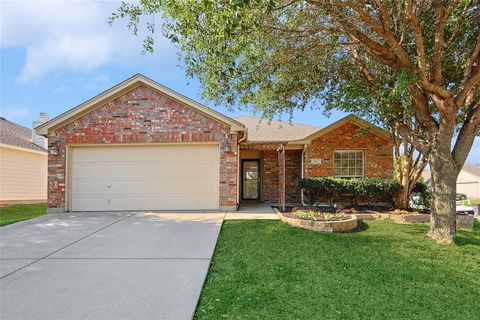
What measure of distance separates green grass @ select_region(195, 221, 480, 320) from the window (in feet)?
20.6

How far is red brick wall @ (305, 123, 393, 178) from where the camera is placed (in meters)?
13.3

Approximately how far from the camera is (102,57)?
32.1ft

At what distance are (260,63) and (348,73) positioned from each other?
9.53ft

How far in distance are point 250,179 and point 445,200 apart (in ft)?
30.6

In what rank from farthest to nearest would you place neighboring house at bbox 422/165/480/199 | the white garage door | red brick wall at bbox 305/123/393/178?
neighboring house at bbox 422/165/480/199, red brick wall at bbox 305/123/393/178, the white garage door

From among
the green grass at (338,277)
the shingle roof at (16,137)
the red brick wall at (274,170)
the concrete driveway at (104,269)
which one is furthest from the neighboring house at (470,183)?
the shingle roof at (16,137)

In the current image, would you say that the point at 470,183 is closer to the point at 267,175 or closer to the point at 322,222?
the point at 267,175

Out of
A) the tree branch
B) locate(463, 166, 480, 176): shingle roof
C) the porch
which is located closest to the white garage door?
the porch

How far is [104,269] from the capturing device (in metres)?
4.91

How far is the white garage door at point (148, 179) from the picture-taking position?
11000mm

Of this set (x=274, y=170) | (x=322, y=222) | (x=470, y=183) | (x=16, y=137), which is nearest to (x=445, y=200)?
(x=322, y=222)

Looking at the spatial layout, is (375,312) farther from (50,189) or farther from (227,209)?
(50,189)

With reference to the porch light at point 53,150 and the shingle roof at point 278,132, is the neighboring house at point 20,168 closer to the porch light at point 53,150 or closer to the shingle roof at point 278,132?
the porch light at point 53,150

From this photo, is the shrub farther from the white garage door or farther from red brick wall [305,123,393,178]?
the white garage door
